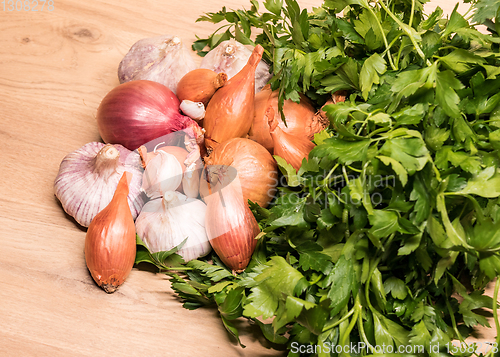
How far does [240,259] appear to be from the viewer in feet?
2.63

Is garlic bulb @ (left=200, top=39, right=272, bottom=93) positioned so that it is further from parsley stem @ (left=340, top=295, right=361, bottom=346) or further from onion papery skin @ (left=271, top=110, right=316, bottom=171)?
parsley stem @ (left=340, top=295, right=361, bottom=346)

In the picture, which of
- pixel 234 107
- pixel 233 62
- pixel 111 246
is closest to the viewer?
pixel 111 246

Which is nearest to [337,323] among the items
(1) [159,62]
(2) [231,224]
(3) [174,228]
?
(2) [231,224]

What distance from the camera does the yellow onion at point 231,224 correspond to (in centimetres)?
79

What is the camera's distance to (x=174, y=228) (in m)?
0.83

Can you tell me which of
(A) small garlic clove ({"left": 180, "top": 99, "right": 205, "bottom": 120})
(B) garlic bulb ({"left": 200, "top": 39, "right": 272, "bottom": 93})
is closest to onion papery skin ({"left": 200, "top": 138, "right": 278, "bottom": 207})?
(A) small garlic clove ({"left": 180, "top": 99, "right": 205, "bottom": 120})

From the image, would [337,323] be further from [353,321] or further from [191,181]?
[191,181]

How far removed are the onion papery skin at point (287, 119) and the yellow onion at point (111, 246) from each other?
36cm

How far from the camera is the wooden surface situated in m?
0.74

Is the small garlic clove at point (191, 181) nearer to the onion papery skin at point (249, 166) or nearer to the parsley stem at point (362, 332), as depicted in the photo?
the onion papery skin at point (249, 166)

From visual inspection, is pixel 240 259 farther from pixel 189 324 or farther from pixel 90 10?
pixel 90 10

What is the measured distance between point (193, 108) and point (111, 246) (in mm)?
385

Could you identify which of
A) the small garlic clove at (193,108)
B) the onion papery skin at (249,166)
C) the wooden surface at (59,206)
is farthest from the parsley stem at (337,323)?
the small garlic clove at (193,108)

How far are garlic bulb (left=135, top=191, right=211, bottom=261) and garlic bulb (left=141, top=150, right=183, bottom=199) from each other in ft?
0.15
